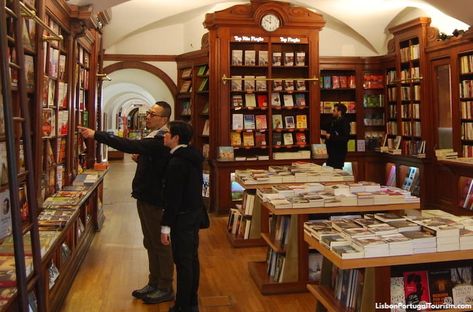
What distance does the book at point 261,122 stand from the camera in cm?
761

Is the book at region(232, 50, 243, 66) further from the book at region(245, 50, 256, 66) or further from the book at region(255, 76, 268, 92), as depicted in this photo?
the book at region(255, 76, 268, 92)

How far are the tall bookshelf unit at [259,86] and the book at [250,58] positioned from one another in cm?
2

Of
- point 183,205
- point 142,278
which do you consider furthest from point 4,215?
point 142,278

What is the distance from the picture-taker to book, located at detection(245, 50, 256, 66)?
7523mm

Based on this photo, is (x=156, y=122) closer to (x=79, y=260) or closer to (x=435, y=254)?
(x=79, y=260)

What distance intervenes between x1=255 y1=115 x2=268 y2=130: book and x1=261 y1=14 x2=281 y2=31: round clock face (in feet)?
4.82

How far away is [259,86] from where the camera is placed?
7.56 meters

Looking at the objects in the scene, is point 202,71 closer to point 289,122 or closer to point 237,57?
point 237,57

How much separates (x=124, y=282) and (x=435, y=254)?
298cm

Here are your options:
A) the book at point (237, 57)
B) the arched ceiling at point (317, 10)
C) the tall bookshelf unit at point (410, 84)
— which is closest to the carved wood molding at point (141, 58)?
the arched ceiling at point (317, 10)

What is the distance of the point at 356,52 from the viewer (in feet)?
30.6

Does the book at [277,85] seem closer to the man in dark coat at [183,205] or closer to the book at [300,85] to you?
the book at [300,85]

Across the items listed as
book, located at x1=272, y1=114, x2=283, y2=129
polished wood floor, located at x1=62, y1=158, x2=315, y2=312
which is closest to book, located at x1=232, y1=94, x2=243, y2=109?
book, located at x1=272, y1=114, x2=283, y2=129

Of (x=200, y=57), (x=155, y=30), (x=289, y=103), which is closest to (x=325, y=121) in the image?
(x=289, y=103)
